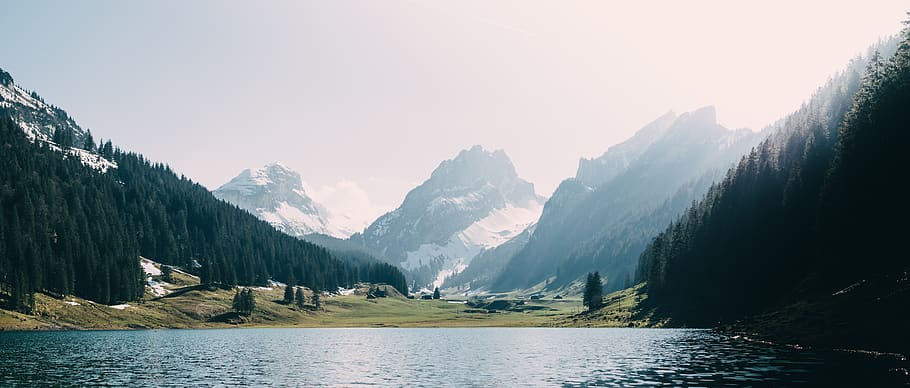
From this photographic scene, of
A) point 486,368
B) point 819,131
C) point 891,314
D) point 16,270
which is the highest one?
point 819,131

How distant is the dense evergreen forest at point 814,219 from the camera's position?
9461 cm

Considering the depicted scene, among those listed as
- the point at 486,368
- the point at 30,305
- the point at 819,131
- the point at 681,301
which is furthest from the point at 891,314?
the point at 30,305

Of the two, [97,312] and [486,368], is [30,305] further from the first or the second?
[486,368]

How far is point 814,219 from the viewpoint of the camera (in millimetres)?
126188

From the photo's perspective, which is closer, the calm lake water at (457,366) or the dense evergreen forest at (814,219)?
the calm lake water at (457,366)

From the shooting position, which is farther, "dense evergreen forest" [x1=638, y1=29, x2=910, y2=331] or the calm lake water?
"dense evergreen forest" [x1=638, y1=29, x2=910, y2=331]

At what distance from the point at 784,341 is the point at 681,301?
8652 centimetres

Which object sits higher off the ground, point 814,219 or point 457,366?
point 814,219

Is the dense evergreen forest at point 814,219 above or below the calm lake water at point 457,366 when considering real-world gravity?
above

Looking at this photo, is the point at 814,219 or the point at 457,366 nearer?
the point at 457,366

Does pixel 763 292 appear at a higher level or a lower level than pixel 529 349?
higher

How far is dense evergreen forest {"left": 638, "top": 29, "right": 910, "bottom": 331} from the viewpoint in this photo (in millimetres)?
94606

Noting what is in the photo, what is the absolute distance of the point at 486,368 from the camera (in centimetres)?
7488

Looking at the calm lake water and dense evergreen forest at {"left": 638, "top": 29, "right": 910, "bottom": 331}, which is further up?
dense evergreen forest at {"left": 638, "top": 29, "right": 910, "bottom": 331}
